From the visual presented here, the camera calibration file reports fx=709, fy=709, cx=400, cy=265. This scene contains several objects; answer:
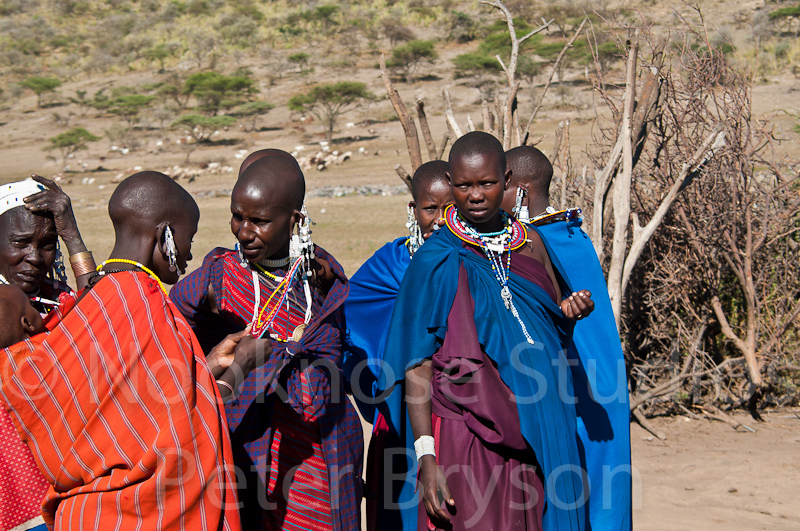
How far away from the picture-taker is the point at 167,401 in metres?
1.82

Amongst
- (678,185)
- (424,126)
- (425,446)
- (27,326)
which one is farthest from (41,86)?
(425,446)

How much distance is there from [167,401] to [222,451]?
22cm

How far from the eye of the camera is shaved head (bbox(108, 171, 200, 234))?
2.01 m

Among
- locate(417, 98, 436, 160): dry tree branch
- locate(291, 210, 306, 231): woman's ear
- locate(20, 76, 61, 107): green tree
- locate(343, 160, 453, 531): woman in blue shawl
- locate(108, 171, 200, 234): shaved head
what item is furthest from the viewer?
locate(20, 76, 61, 107): green tree

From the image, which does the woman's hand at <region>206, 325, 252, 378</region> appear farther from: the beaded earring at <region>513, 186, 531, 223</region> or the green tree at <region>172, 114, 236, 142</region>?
the green tree at <region>172, 114, 236, 142</region>

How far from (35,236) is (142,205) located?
1.78 ft

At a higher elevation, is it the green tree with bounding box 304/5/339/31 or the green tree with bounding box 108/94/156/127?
the green tree with bounding box 304/5/339/31

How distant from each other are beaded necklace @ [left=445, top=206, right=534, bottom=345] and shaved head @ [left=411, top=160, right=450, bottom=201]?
25.0 inches

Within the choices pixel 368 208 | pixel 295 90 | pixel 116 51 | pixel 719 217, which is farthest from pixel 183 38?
pixel 719 217

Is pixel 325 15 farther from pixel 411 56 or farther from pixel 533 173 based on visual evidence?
pixel 533 173

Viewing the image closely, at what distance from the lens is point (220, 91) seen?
26.7 m

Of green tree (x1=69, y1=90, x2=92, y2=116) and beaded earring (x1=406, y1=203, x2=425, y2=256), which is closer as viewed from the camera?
beaded earring (x1=406, y1=203, x2=425, y2=256)

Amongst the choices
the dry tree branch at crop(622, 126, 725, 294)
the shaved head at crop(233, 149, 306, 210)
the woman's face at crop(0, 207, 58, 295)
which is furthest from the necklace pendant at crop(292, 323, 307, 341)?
the dry tree branch at crop(622, 126, 725, 294)

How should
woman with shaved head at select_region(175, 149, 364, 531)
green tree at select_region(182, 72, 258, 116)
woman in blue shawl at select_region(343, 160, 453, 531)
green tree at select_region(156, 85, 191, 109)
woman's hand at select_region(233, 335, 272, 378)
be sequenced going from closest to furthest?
woman's hand at select_region(233, 335, 272, 378) → woman with shaved head at select_region(175, 149, 364, 531) → woman in blue shawl at select_region(343, 160, 453, 531) → green tree at select_region(182, 72, 258, 116) → green tree at select_region(156, 85, 191, 109)
